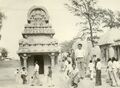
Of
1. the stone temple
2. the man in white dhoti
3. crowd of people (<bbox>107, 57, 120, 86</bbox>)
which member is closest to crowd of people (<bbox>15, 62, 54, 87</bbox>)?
the man in white dhoti

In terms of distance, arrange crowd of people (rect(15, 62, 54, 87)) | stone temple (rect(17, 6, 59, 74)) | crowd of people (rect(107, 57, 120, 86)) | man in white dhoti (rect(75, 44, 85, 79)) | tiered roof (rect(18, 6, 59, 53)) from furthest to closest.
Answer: tiered roof (rect(18, 6, 59, 53)) → stone temple (rect(17, 6, 59, 74)) → crowd of people (rect(15, 62, 54, 87)) → man in white dhoti (rect(75, 44, 85, 79)) → crowd of people (rect(107, 57, 120, 86))

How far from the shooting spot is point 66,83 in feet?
56.0

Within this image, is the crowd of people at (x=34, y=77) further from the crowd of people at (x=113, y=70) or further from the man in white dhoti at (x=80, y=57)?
the crowd of people at (x=113, y=70)

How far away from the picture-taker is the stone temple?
31203 mm

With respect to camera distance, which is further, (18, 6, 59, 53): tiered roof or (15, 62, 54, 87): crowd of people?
(18, 6, 59, 53): tiered roof

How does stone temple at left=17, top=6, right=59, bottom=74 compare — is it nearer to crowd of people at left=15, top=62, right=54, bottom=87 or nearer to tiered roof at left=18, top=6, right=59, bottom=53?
tiered roof at left=18, top=6, right=59, bottom=53

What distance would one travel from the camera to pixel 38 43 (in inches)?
1245

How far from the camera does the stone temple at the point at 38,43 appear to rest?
3120 centimetres

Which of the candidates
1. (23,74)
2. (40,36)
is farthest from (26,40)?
(23,74)

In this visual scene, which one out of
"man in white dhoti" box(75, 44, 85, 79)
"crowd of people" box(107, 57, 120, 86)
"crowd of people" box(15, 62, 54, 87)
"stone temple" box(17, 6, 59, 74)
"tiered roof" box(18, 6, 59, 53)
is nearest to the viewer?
"crowd of people" box(107, 57, 120, 86)

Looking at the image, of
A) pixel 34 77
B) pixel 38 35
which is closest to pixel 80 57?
pixel 34 77

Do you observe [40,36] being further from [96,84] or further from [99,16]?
[96,84]

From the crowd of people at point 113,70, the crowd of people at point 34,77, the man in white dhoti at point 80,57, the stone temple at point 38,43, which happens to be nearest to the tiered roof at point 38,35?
the stone temple at point 38,43

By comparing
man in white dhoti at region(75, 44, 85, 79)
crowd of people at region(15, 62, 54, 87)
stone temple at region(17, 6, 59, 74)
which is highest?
stone temple at region(17, 6, 59, 74)
